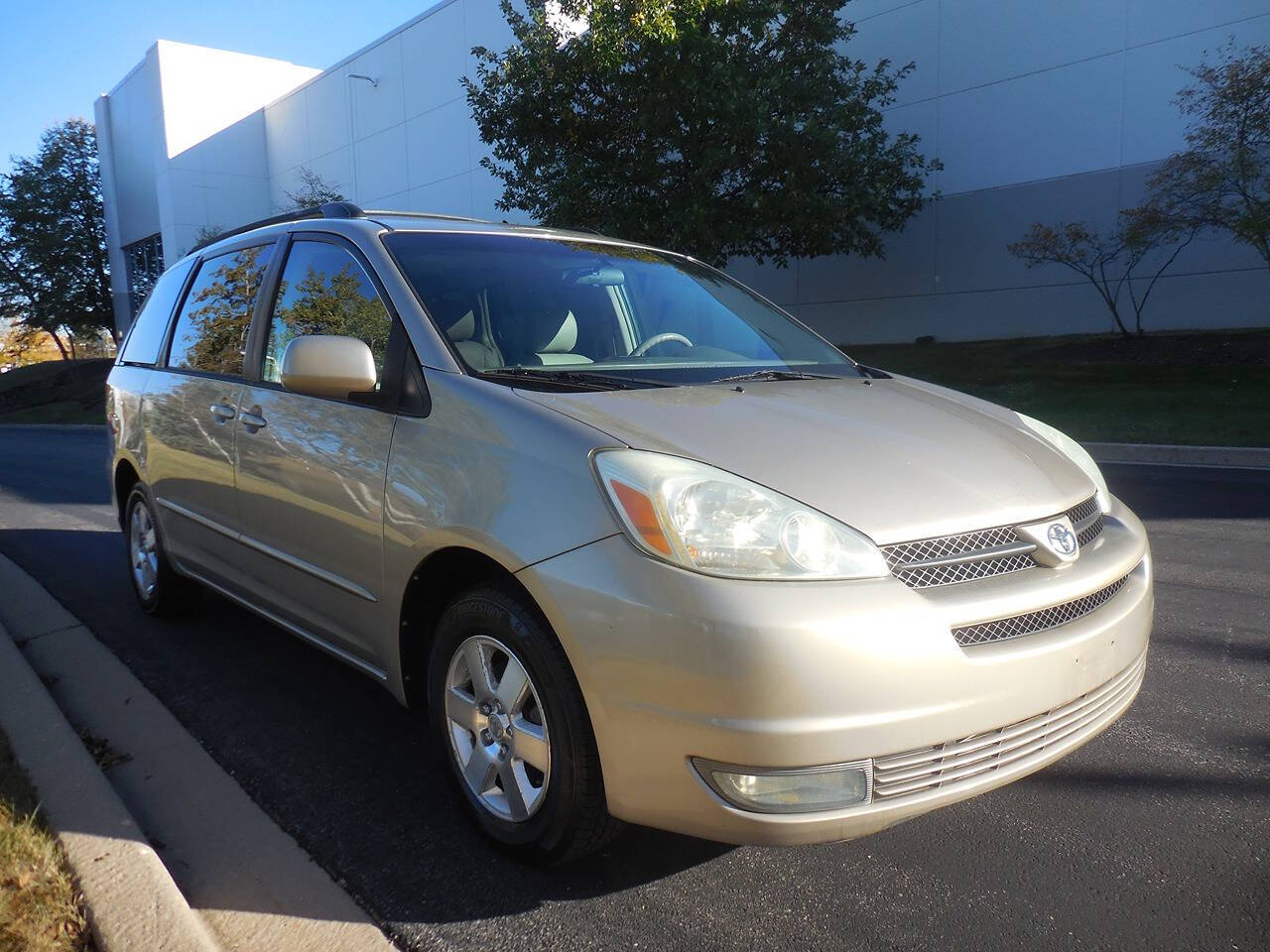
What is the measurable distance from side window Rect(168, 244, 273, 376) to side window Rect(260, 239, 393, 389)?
246mm

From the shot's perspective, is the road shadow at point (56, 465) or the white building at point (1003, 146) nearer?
the road shadow at point (56, 465)

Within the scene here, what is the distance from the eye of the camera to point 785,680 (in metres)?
1.95

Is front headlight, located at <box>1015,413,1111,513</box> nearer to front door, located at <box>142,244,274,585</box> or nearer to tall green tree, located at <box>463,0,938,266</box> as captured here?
front door, located at <box>142,244,274,585</box>

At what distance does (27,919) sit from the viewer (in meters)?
2.12

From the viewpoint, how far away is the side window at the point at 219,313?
382 centimetres

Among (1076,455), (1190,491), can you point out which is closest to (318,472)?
(1076,455)

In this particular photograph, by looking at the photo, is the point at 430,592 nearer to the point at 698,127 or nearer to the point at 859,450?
the point at 859,450

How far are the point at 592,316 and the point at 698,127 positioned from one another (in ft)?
45.0

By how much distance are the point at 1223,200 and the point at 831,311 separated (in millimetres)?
7901

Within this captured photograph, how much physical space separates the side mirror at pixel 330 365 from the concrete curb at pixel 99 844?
133cm

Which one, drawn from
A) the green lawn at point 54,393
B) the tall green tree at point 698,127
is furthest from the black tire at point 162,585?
the green lawn at point 54,393

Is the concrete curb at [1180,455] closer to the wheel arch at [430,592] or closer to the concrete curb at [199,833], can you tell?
the wheel arch at [430,592]

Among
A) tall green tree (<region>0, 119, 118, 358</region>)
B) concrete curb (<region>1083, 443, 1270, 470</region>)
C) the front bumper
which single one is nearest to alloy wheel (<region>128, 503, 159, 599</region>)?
the front bumper

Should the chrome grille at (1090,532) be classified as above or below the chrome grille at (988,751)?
above
